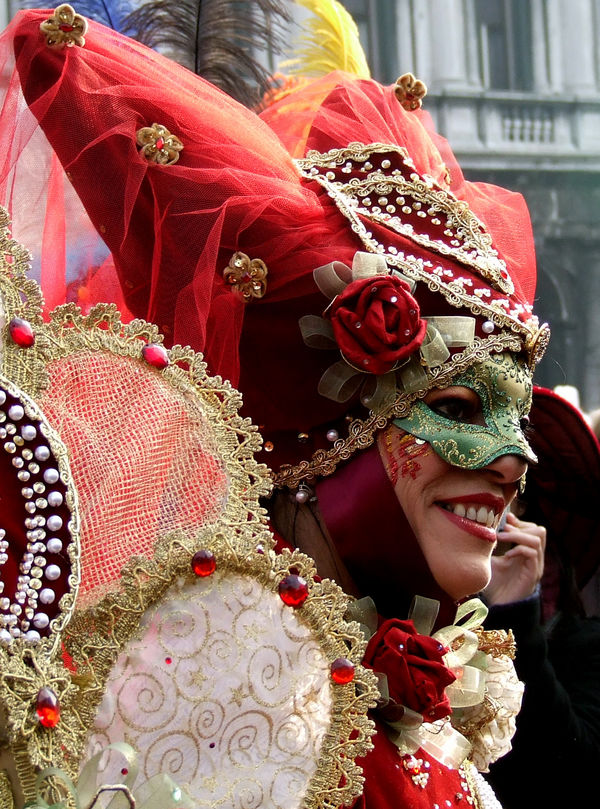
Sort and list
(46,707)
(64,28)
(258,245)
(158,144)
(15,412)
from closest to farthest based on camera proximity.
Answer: (46,707) < (15,412) < (64,28) < (158,144) < (258,245)

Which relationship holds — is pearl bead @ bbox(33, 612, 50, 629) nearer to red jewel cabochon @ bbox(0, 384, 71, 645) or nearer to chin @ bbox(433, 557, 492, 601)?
red jewel cabochon @ bbox(0, 384, 71, 645)

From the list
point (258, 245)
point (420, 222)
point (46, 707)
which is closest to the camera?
point (46, 707)

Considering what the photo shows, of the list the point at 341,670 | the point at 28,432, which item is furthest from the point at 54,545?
the point at 341,670

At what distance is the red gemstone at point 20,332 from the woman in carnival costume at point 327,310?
0.39 metres

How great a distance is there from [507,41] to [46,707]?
879 cm

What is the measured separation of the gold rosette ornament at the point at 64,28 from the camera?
155cm

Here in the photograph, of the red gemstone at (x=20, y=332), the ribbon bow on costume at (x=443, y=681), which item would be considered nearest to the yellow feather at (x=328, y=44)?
the ribbon bow on costume at (x=443, y=681)

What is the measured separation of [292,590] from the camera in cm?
134

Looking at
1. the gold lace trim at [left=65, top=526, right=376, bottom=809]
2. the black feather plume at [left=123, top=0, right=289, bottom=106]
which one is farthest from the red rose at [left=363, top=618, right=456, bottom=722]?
the black feather plume at [left=123, top=0, right=289, bottom=106]

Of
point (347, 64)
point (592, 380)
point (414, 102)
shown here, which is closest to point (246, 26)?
point (347, 64)

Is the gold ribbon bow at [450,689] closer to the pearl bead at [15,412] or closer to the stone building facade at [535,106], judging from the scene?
the pearl bead at [15,412]

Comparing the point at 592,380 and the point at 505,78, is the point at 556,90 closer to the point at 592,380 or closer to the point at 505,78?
the point at 505,78

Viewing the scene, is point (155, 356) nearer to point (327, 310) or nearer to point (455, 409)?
point (327, 310)

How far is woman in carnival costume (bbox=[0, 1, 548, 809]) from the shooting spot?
1678 mm
